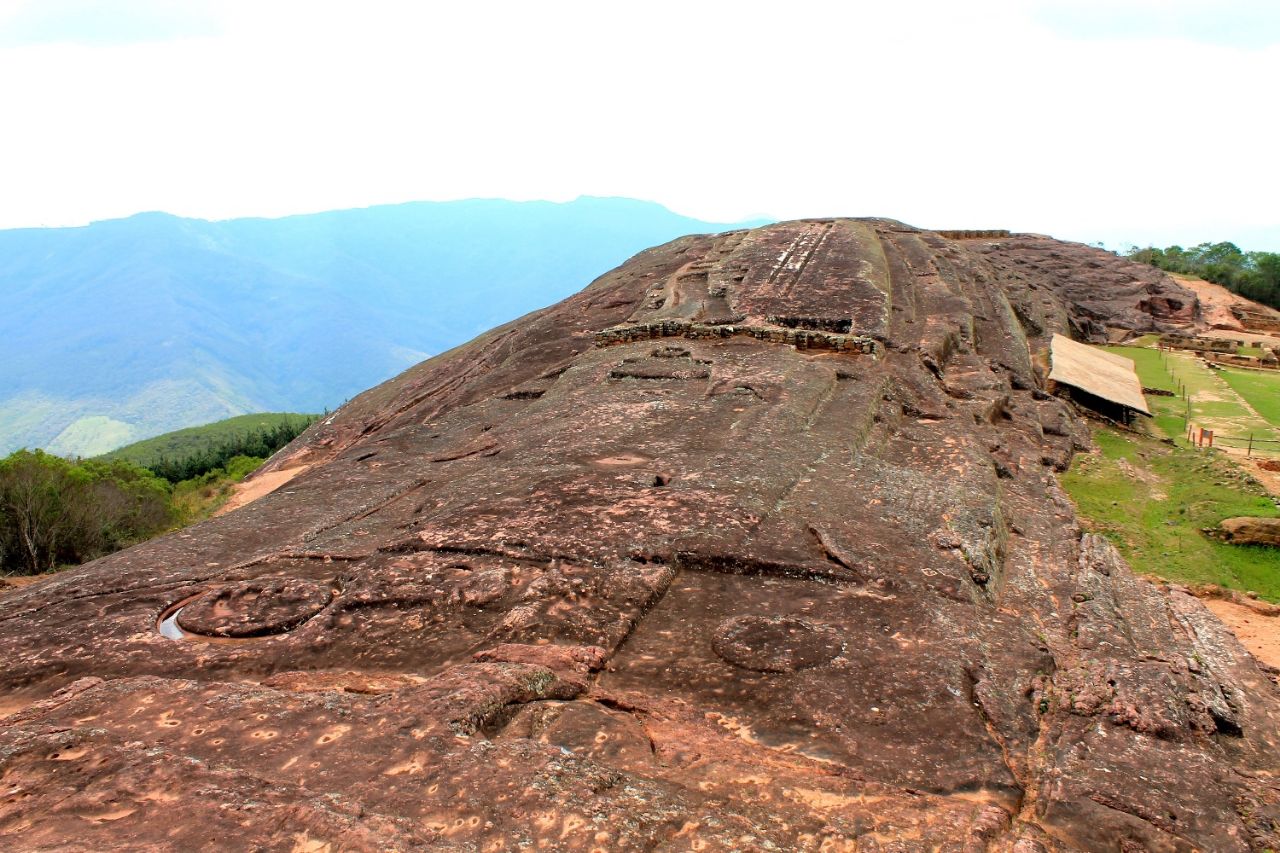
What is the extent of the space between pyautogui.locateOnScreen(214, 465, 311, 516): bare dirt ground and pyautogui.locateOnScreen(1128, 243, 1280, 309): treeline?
50.7 metres

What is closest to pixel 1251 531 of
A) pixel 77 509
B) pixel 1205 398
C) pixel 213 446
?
pixel 1205 398

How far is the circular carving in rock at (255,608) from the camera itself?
8.35 m

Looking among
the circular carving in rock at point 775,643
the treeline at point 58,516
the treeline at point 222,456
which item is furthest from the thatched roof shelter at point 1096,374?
the treeline at point 222,456

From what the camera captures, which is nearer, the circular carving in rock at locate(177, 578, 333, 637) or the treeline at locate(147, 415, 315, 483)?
the circular carving in rock at locate(177, 578, 333, 637)

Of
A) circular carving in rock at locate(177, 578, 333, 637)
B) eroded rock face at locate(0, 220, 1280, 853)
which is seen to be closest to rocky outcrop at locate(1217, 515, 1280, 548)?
eroded rock face at locate(0, 220, 1280, 853)

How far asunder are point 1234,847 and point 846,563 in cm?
398

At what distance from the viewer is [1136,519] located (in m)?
17.5

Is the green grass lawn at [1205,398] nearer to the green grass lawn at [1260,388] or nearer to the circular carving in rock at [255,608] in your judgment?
the green grass lawn at [1260,388]

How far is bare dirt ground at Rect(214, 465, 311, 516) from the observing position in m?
23.9

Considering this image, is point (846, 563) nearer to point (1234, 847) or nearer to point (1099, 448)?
point (1234, 847)

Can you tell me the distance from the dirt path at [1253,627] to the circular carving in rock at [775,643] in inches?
301

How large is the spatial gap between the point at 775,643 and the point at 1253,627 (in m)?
9.63

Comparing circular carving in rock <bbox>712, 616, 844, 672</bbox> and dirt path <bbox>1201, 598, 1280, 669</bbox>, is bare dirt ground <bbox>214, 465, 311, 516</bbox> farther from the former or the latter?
dirt path <bbox>1201, 598, 1280, 669</bbox>

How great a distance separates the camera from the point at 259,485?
82.0 feet
